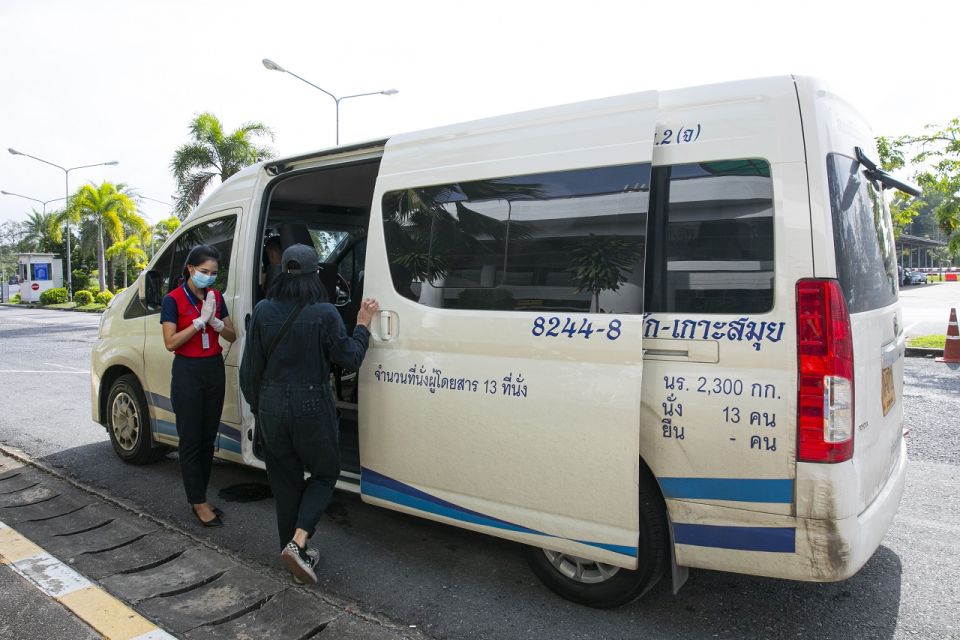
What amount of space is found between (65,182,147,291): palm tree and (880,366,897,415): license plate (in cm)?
4108

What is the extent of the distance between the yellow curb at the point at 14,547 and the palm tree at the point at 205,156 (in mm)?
25206

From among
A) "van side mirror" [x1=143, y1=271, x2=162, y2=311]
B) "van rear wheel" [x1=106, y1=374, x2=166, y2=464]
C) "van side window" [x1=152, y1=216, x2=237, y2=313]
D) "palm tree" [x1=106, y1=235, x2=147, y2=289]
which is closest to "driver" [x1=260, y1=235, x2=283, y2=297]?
"van side window" [x1=152, y1=216, x2=237, y2=313]

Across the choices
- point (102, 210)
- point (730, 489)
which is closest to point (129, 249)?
point (102, 210)

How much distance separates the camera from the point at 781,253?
252 cm

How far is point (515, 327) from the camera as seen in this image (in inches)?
118

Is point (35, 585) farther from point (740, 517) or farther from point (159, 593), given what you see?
point (740, 517)

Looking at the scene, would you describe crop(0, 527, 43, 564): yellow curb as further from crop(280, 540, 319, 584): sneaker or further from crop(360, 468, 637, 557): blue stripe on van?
crop(360, 468, 637, 557): blue stripe on van

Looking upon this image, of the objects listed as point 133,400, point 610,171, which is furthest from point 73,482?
point 610,171

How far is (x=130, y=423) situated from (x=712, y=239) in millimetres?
4676

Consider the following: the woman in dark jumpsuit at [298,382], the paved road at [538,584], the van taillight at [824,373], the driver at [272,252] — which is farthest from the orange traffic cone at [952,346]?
the woman in dark jumpsuit at [298,382]

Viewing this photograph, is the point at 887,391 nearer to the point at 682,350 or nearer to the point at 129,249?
the point at 682,350

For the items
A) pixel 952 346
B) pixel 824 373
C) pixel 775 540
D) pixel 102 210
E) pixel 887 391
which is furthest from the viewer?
pixel 102 210

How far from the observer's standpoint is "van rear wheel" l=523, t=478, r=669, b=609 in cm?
281

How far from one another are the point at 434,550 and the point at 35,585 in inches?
77.9
